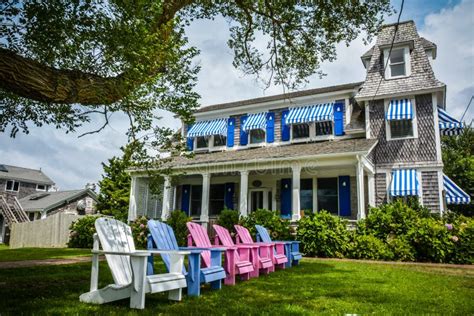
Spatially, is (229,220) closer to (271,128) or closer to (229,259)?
(271,128)

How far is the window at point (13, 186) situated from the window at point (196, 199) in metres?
24.9

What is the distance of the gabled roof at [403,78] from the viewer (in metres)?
14.3

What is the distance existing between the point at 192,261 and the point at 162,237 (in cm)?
68

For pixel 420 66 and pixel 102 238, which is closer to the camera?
pixel 102 238

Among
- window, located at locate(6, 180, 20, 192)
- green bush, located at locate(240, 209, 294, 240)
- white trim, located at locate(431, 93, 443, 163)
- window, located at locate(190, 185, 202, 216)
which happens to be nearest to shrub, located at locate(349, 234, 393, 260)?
green bush, located at locate(240, 209, 294, 240)

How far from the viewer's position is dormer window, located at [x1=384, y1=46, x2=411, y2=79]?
48.9 ft

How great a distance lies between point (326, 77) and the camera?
1009 cm

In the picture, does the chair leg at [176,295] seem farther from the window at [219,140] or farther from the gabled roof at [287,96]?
the window at [219,140]

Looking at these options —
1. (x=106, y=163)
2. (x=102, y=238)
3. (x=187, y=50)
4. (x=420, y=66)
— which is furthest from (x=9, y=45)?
(x=106, y=163)

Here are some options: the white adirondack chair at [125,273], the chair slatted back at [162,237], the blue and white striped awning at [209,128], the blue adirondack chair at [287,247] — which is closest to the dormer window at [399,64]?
the blue and white striped awning at [209,128]

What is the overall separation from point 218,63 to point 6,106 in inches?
250

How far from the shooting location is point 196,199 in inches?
756

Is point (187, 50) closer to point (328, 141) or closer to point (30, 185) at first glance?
point (328, 141)

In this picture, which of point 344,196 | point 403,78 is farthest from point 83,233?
point 403,78
